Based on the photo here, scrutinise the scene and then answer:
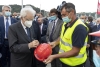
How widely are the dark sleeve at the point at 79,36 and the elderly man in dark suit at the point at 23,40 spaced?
70 cm

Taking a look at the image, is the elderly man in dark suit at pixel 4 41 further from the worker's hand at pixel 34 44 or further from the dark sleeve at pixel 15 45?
the worker's hand at pixel 34 44

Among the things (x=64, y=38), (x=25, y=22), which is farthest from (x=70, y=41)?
(x=25, y=22)

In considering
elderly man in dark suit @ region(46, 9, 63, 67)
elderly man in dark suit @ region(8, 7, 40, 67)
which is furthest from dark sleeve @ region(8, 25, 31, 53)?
elderly man in dark suit @ region(46, 9, 63, 67)

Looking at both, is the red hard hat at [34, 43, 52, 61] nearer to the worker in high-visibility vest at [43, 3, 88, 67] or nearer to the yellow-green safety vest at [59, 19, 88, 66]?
the worker in high-visibility vest at [43, 3, 88, 67]

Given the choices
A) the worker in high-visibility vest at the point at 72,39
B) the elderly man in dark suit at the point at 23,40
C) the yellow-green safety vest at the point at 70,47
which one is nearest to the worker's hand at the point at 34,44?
the elderly man in dark suit at the point at 23,40

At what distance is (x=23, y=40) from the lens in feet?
12.9

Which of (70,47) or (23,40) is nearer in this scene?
(70,47)

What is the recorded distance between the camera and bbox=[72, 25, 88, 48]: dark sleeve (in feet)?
11.2

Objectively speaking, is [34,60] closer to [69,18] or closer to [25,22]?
[25,22]

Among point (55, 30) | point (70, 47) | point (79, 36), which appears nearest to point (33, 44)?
point (70, 47)

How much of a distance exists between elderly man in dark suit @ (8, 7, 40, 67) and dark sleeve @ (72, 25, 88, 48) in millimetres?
703

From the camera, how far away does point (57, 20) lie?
21.4ft

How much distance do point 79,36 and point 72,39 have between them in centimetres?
15

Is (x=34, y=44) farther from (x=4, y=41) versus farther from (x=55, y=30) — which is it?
(x=55, y=30)
